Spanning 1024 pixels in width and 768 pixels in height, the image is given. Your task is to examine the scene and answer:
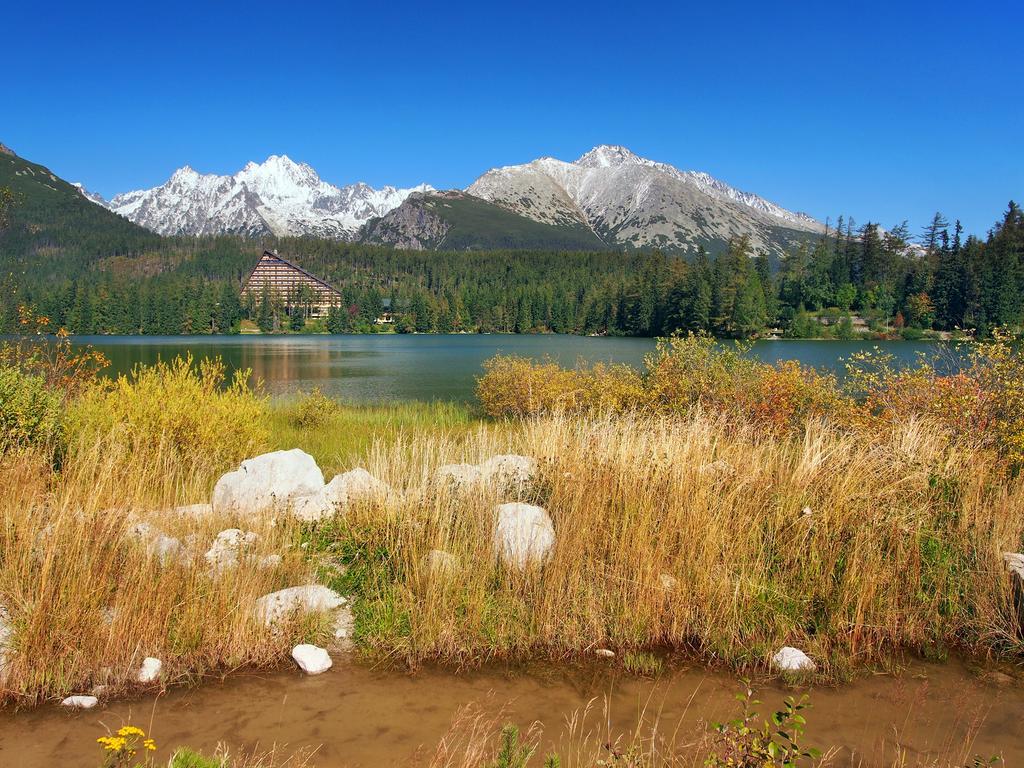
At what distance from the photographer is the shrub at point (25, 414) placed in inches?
300

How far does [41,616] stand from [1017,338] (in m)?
13.0

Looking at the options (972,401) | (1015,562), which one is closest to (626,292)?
(972,401)

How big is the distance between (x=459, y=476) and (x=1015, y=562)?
17.0ft

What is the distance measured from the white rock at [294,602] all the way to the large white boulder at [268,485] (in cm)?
137

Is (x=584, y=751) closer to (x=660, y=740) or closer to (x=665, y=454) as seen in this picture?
(x=660, y=740)

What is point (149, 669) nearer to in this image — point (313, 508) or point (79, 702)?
point (79, 702)

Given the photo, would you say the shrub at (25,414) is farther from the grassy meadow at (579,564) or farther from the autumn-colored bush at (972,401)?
the autumn-colored bush at (972,401)

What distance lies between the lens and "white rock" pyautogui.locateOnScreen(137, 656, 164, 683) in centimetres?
437

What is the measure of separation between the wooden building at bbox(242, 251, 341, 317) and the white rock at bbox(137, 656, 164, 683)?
13786cm

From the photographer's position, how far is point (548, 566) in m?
5.42

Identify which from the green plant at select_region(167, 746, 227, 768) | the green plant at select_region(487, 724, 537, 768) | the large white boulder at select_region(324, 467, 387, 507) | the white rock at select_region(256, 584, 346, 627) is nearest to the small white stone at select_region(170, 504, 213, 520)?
the large white boulder at select_region(324, 467, 387, 507)

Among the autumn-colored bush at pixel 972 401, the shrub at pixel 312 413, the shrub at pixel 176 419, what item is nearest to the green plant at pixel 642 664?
the autumn-colored bush at pixel 972 401

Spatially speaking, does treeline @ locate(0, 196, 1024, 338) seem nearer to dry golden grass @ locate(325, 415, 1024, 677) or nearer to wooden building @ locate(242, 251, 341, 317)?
wooden building @ locate(242, 251, 341, 317)

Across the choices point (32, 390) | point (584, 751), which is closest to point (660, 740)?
point (584, 751)
